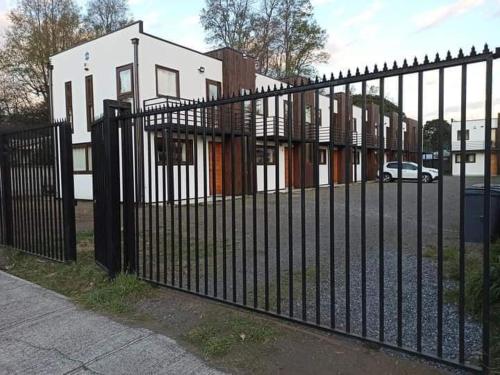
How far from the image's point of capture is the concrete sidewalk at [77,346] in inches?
111

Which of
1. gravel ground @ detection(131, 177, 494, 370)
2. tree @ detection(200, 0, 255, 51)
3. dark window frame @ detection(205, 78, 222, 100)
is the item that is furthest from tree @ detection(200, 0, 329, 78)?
gravel ground @ detection(131, 177, 494, 370)

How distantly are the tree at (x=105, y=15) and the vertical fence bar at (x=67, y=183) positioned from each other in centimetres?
2609

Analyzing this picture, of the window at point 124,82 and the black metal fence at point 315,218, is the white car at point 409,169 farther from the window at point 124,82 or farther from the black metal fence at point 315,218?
the window at point 124,82

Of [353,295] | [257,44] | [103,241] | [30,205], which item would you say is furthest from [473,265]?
[257,44]

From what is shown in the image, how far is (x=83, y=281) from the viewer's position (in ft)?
16.0

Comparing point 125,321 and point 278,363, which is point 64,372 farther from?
point 278,363

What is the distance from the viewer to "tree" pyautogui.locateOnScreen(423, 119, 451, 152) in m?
2.58

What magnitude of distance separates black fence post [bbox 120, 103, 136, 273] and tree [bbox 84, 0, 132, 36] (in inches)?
1067

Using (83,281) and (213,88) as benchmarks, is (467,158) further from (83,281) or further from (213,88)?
(213,88)

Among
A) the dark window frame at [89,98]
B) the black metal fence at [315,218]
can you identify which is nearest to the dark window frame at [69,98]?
the dark window frame at [89,98]

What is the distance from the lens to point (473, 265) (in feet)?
16.3

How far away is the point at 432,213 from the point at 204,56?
10.7 m

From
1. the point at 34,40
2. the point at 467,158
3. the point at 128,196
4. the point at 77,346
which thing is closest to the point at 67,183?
the point at 128,196

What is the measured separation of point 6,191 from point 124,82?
348 inches
